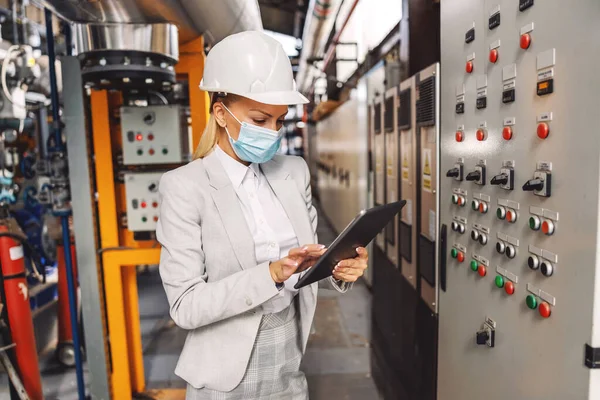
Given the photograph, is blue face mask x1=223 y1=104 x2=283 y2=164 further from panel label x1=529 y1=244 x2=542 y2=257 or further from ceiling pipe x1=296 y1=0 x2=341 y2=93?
ceiling pipe x1=296 y1=0 x2=341 y2=93

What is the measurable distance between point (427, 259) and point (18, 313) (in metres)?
2.32

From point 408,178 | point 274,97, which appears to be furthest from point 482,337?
point 408,178

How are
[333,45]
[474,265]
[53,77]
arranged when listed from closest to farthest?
[474,265], [53,77], [333,45]

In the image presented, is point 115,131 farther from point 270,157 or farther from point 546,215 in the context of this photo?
point 546,215

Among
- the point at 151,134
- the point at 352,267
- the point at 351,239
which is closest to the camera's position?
the point at 351,239

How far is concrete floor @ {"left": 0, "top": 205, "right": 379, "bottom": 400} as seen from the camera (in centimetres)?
303

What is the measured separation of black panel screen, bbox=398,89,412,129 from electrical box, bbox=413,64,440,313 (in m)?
0.15

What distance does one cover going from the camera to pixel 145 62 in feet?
6.55

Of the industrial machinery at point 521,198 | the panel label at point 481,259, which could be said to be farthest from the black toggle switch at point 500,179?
the panel label at point 481,259

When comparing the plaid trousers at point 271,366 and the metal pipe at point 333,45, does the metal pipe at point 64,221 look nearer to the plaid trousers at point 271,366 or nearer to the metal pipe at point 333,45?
the plaid trousers at point 271,366

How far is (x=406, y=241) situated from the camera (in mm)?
2938

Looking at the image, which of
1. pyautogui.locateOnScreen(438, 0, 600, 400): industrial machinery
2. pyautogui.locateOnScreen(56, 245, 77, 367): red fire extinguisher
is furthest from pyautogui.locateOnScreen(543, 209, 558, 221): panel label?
pyautogui.locateOnScreen(56, 245, 77, 367): red fire extinguisher

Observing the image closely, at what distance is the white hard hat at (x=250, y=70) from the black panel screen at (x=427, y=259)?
1.44 meters

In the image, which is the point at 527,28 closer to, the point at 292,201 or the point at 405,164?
the point at 292,201
